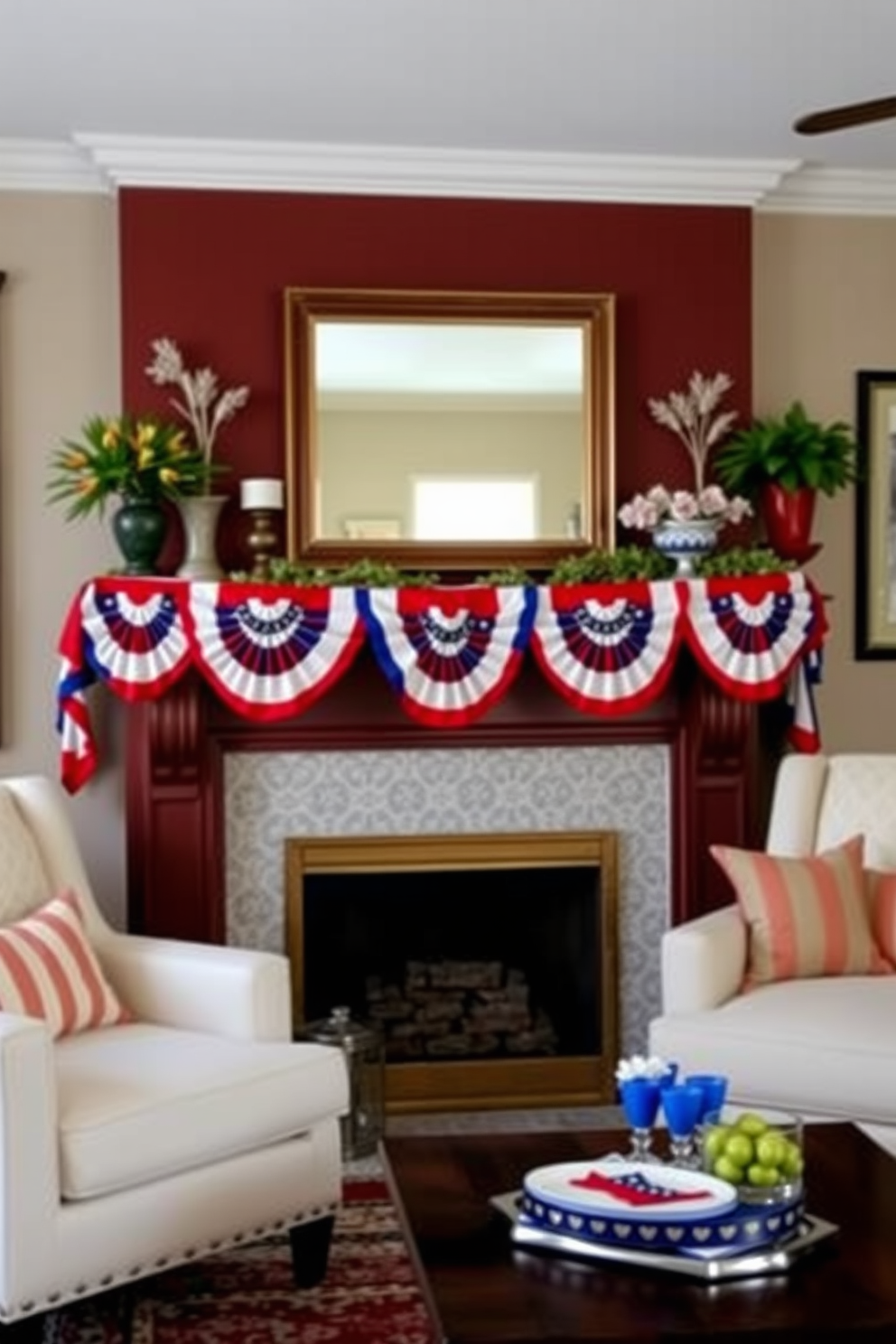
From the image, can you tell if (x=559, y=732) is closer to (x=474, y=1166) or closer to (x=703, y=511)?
(x=703, y=511)

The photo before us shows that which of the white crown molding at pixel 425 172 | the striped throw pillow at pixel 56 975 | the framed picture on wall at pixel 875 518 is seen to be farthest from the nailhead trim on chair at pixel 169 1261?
the white crown molding at pixel 425 172

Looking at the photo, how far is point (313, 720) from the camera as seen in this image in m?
4.33

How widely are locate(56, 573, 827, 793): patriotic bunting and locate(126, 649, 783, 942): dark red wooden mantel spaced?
0.49ft

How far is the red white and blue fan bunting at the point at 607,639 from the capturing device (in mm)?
4152

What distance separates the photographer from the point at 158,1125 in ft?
9.05

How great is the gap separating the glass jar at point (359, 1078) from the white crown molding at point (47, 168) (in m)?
2.29

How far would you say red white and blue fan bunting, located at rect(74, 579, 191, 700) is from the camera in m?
4.03

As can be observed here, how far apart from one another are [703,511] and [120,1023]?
2.01m

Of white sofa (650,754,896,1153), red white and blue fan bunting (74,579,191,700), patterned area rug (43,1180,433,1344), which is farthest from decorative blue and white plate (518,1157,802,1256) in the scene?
red white and blue fan bunting (74,579,191,700)

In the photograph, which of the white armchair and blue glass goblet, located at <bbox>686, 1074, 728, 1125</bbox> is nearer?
blue glass goblet, located at <bbox>686, 1074, 728, 1125</bbox>

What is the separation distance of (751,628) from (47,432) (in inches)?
77.1

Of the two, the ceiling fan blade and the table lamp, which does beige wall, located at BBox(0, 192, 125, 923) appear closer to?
the table lamp

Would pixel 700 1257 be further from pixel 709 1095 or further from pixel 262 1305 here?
pixel 262 1305

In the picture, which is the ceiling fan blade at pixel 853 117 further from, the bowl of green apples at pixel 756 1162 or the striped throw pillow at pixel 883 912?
the striped throw pillow at pixel 883 912
